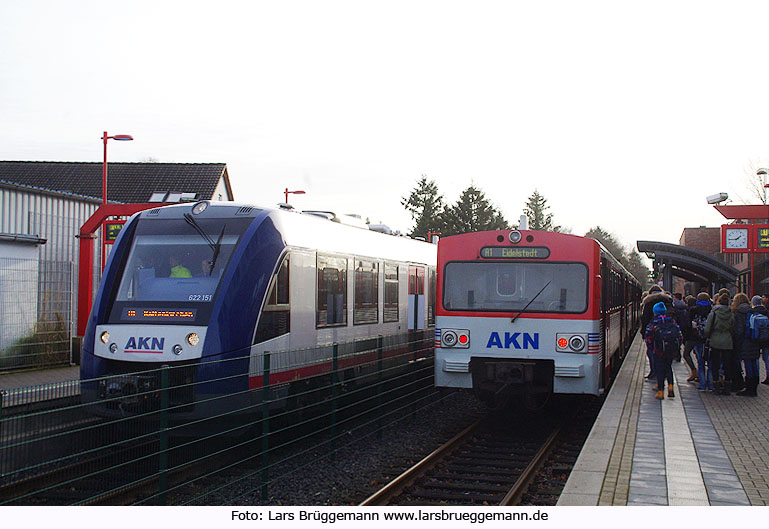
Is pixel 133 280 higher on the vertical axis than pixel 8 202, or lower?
lower

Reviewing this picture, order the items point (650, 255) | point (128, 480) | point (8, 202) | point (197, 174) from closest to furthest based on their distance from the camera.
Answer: point (128, 480) < point (8, 202) < point (650, 255) < point (197, 174)

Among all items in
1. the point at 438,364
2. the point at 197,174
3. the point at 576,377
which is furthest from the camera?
the point at 197,174

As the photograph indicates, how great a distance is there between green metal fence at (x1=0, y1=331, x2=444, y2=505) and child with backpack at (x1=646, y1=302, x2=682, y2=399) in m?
4.12

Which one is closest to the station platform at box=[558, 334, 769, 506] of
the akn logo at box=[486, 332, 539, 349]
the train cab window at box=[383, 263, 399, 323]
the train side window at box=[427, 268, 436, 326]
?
the akn logo at box=[486, 332, 539, 349]

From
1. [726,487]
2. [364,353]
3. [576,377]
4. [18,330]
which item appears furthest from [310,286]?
[18,330]

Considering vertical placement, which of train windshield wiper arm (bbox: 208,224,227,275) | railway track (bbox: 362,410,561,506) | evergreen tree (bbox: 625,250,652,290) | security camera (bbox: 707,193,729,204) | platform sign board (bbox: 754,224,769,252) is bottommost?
railway track (bbox: 362,410,561,506)

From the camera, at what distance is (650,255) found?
89.8 feet

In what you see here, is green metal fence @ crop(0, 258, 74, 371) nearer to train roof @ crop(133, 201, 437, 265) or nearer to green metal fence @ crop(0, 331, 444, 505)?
train roof @ crop(133, 201, 437, 265)

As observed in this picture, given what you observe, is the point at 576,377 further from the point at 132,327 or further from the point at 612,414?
the point at 132,327

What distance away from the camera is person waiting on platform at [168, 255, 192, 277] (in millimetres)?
10078

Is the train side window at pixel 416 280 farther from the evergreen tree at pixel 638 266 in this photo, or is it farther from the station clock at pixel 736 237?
the evergreen tree at pixel 638 266

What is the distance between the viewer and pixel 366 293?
14.1 meters

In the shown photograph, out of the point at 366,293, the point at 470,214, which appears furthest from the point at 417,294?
the point at 470,214

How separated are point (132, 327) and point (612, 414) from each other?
6.61 meters
